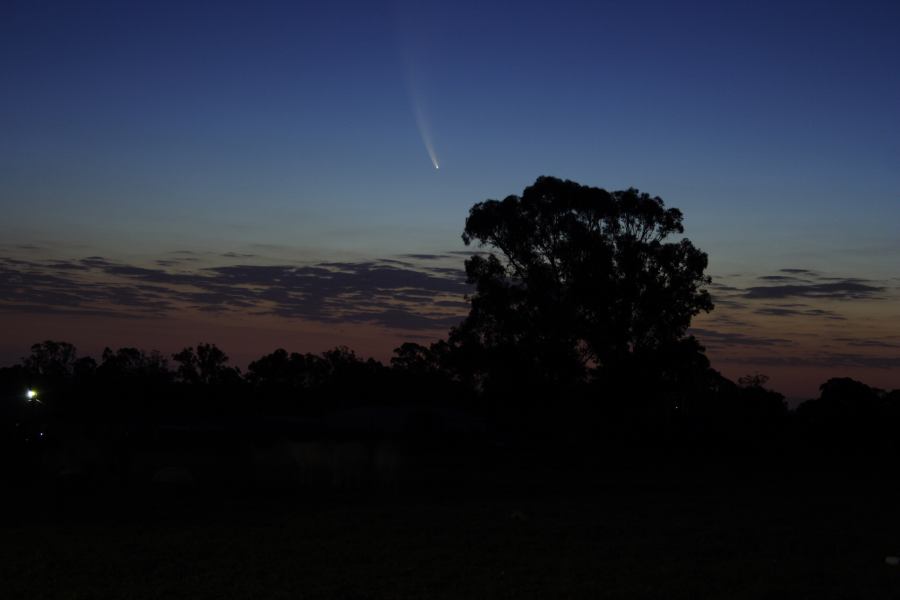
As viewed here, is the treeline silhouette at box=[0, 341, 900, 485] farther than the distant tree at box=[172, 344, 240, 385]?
No

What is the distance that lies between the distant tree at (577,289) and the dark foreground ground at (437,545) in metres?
22.9

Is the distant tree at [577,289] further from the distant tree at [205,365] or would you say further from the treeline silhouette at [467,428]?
the distant tree at [205,365]

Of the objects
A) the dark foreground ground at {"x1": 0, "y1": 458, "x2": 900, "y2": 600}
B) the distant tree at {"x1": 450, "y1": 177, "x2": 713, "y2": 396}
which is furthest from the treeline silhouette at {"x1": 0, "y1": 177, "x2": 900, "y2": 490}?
the dark foreground ground at {"x1": 0, "y1": 458, "x2": 900, "y2": 600}

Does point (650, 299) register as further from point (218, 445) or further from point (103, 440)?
point (103, 440)

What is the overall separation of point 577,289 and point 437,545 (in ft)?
112

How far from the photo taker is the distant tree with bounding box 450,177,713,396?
4888 centimetres

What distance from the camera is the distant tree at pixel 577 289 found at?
160ft

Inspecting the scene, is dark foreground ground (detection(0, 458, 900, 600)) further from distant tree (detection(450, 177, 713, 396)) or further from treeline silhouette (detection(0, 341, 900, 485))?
distant tree (detection(450, 177, 713, 396))

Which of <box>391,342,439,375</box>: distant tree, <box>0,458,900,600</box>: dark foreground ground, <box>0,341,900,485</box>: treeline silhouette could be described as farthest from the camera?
<box>391,342,439,375</box>: distant tree

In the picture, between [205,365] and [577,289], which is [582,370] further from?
[205,365]

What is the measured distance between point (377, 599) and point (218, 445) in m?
31.6

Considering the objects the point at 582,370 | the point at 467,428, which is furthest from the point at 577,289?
the point at 467,428

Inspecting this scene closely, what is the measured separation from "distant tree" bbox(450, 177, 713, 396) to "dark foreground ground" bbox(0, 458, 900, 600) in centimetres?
2293

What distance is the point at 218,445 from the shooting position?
41781mm
